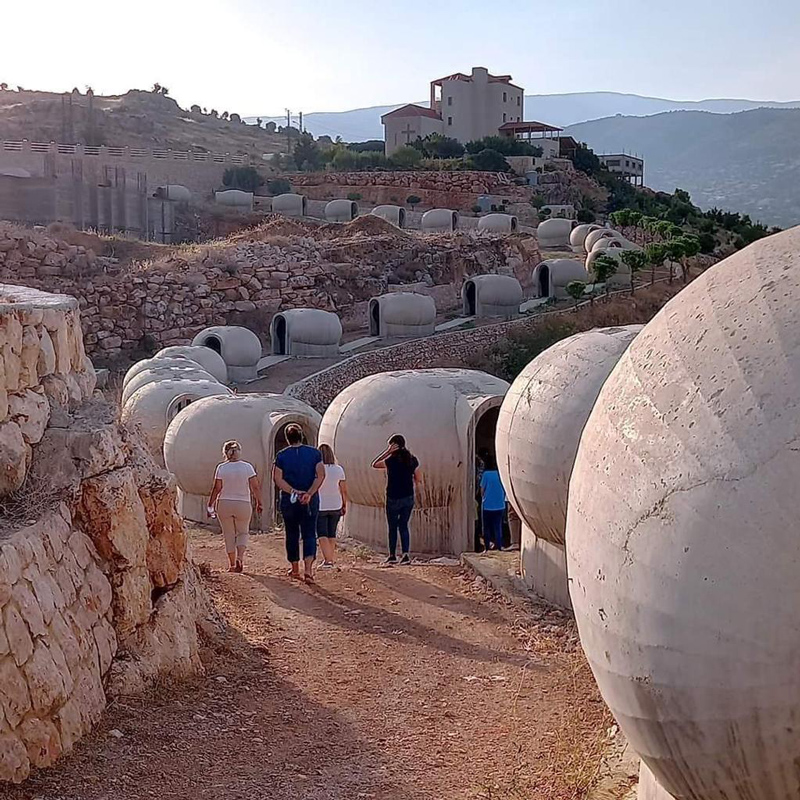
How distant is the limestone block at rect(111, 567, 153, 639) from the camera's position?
230 inches

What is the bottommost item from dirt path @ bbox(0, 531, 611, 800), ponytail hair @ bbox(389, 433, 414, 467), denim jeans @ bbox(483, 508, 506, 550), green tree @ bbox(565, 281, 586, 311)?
denim jeans @ bbox(483, 508, 506, 550)

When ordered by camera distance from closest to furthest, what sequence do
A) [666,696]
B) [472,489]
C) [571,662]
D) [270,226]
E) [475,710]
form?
[666,696], [475,710], [571,662], [472,489], [270,226]

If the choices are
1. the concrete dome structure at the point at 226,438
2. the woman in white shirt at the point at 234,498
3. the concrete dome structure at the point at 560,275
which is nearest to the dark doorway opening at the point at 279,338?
the concrete dome structure at the point at 560,275

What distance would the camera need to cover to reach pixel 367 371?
25.5 metres

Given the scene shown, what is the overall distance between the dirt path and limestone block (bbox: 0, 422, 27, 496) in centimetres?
137

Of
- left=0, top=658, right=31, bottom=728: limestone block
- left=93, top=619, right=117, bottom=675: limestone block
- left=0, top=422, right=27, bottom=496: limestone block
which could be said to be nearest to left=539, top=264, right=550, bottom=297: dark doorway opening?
left=93, top=619, right=117, bottom=675: limestone block

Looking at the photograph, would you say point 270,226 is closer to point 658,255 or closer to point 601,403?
point 658,255

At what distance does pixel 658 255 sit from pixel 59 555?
29349mm

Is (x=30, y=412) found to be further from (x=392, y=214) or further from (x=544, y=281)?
(x=392, y=214)

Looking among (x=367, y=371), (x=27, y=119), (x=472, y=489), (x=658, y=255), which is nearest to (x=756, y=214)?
(x=27, y=119)

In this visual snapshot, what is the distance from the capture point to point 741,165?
513 ft

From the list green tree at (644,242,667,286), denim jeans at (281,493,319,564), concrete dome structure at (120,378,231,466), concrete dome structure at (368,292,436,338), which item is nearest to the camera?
denim jeans at (281,493,319,564)

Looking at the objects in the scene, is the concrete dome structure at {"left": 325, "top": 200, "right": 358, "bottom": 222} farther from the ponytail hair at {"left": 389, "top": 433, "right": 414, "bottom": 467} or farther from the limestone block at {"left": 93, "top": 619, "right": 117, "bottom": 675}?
the limestone block at {"left": 93, "top": 619, "right": 117, "bottom": 675}

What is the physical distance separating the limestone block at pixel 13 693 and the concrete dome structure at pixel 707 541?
277 centimetres
